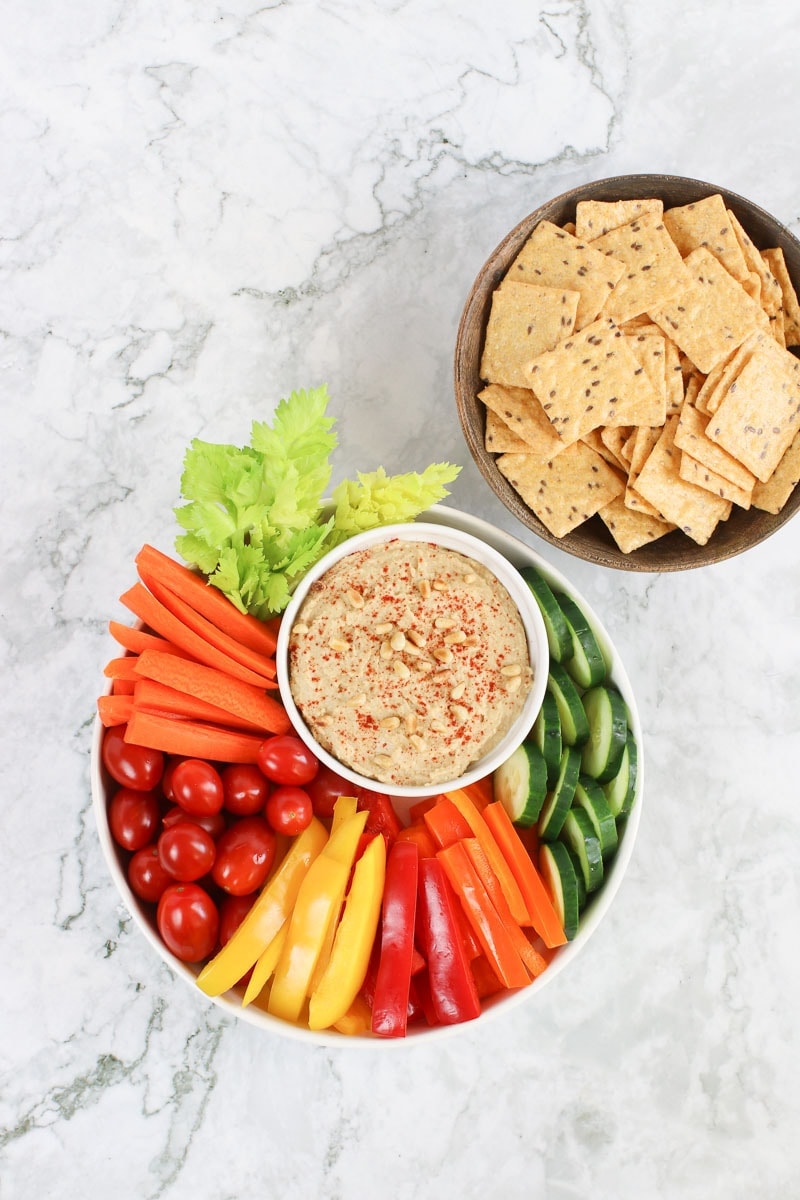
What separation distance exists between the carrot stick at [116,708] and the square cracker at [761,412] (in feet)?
4.66

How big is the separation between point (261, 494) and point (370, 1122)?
1630 millimetres

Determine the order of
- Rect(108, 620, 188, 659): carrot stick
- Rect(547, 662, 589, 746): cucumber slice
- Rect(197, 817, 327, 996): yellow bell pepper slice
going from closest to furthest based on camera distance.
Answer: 1. Rect(197, 817, 327, 996): yellow bell pepper slice
2. Rect(108, 620, 188, 659): carrot stick
3. Rect(547, 662, 589, 746): cucumber slice

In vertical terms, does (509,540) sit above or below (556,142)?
below

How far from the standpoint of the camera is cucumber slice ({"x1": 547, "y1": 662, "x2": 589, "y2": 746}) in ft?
7.33

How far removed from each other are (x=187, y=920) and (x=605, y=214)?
1852 millimetres

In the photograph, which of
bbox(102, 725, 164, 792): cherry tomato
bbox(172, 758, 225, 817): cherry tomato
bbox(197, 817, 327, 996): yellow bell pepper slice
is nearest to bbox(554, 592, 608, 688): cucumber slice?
bbox(197, 817, 327, 996): yellow bell pepper slice

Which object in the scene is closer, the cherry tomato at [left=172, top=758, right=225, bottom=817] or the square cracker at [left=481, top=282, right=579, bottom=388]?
the cherry tomato at [left=172, top=758, right=225, bottom=817]

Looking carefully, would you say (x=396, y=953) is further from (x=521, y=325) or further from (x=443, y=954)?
(x=521, y=325)

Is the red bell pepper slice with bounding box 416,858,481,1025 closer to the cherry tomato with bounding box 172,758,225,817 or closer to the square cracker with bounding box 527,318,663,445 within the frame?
the cherry tomato with bounding box 172,758,225,817

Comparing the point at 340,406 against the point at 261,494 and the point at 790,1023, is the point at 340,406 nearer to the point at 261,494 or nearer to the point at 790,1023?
the point at 261,494

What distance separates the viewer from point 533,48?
2.66m

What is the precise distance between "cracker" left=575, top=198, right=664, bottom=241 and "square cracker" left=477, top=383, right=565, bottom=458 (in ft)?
1.34

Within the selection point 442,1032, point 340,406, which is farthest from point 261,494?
point 442,1032

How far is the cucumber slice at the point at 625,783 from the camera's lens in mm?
2217
